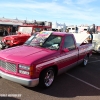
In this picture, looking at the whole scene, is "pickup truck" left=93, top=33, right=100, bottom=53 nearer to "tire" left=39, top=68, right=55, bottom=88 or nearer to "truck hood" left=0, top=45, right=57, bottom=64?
"truck hood" left=0, top=45, right=57, bottom=64

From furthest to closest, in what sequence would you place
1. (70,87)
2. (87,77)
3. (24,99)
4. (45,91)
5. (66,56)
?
(87,77) → (66,56) → (70,87) → (45,91) → (24,99)

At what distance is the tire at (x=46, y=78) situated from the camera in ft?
14.4

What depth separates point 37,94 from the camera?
4.27 m

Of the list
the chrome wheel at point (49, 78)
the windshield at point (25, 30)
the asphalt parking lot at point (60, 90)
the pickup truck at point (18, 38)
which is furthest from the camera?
the windshield at point (25, 30)

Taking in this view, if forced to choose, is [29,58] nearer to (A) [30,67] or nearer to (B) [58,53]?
(A) [30,67]

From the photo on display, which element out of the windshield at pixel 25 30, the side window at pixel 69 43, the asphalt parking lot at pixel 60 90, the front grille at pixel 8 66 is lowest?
the asphalt parking lot at pixel 60 90

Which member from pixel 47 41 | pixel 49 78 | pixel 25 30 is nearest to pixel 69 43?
pixel 47 41

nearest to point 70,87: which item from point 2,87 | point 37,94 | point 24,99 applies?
point 37,94

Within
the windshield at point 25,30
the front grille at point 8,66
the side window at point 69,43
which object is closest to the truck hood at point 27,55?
the front grille at point 8,66

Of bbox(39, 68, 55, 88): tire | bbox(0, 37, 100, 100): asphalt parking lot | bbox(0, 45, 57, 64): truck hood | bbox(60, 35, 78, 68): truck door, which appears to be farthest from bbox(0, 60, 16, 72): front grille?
bbox(60, 35, 78, 68): truck door

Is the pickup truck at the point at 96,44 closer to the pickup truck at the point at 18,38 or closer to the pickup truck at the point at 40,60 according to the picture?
the pickup truck at the point at 18,38

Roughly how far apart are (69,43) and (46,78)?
185cm

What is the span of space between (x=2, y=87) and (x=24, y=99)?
976 millimetres

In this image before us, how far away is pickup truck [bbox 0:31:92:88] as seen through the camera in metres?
4.07
